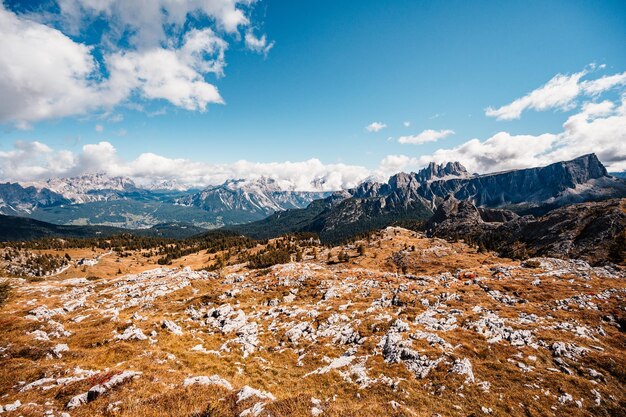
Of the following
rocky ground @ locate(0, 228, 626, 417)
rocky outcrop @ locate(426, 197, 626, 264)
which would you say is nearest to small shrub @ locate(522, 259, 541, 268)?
rocky ground @ locate(0, 228, 626, 417)

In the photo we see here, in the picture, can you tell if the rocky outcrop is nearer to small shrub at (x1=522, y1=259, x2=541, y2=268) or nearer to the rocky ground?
small shrub at (x1=522, y1=259, x2=541, y2=268)

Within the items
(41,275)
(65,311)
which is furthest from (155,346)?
(41,275)

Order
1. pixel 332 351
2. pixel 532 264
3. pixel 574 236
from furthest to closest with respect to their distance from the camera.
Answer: pixel 574 236 → pixel 532 264 → pixel 332 351

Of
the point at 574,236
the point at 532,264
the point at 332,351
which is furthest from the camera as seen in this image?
the point at 574,236

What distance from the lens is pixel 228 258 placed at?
19300 cm

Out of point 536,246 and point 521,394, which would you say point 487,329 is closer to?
point 521,394

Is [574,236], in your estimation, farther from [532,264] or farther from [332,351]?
[332,351]

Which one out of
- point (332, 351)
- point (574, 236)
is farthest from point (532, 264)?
point (332, 351)

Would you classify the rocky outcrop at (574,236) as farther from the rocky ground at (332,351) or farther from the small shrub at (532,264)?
the rocky ground at (332,351)

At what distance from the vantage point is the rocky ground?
22.9 metres

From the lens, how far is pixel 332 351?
3806cm

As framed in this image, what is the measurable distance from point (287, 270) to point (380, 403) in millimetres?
70572

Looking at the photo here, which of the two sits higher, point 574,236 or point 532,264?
point 574,236

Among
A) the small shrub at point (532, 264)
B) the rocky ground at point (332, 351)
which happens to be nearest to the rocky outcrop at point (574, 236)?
the small shrub at point (532, 264)
